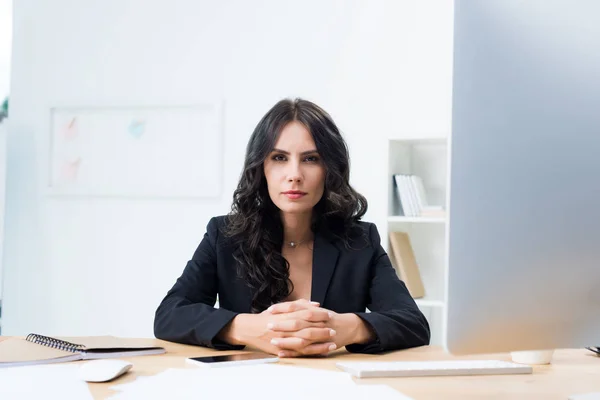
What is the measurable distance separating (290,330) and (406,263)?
2.10 meters

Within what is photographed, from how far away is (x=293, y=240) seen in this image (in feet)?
7.25

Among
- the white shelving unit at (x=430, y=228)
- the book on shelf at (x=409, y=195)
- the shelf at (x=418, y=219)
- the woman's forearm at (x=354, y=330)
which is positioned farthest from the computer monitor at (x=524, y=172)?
the white shelving unit at (x=430, y=228)

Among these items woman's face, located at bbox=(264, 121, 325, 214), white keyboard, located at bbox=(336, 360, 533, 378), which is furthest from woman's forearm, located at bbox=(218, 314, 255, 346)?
woman's face, located at bbox=(264, 121, 325, 214)

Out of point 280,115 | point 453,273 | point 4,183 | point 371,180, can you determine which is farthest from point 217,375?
point 4,183

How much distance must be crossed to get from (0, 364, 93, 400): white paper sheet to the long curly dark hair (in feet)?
2.69

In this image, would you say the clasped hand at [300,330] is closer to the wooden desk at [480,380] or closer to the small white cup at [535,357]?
the wooden desk at [480,380]

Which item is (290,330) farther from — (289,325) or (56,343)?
(56,343)

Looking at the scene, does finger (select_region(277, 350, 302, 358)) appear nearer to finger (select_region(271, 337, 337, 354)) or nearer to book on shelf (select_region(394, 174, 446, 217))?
finger (select_region(271, 337, 337, 354))

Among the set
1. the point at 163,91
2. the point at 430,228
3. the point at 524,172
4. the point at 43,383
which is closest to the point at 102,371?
the point at 43,383

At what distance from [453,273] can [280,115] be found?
1431 millimetres

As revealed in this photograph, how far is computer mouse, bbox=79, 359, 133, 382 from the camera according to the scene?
1124mm

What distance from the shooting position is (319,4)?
3.97m

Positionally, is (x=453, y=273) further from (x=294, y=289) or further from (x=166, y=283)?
(x=166, y=283)

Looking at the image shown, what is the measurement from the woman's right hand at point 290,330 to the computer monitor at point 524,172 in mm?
713
